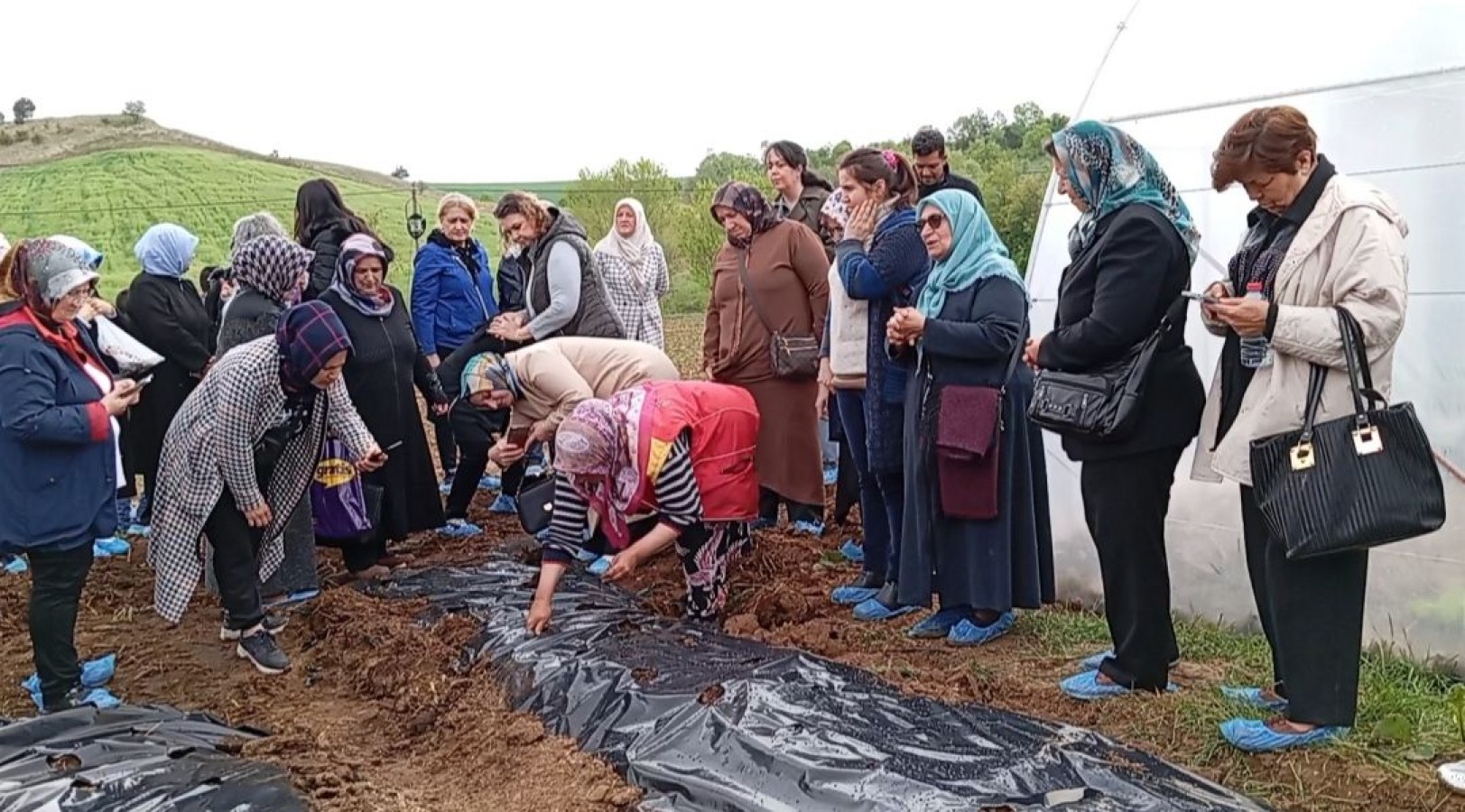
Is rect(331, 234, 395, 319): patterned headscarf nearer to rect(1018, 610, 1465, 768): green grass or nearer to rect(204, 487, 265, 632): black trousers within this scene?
rect(204, 487, 265, 632): black trousers

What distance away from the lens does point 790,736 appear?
8.89 feet

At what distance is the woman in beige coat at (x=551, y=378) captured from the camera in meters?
4.60

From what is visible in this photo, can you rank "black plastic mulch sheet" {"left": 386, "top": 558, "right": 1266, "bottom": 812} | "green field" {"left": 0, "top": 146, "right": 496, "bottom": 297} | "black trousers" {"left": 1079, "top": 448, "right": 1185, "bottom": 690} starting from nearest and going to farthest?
"black plastic mulch sheet" {"left": 386, "top": 558, "right": 1266, "bottom": 812} → "black trousers" {"left": 1079, "top": 448, "right": 1185, "bottom": 690} → "green field" {"left": 0, "top": 146, "right": 496, "bottom": 297}

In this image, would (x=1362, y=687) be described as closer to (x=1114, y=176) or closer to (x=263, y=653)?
(x=1114, y=176)

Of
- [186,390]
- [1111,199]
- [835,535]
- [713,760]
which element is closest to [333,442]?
[186,390]

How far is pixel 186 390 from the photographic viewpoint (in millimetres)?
5875

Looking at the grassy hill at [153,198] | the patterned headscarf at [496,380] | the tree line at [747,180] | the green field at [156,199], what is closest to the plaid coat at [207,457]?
the patterned headscarf at [496,380]

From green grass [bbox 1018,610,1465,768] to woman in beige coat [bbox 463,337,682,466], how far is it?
171 centimetres

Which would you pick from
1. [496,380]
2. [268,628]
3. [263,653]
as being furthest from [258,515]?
[496,380]

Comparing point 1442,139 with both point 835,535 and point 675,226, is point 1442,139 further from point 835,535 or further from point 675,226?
point 675,226

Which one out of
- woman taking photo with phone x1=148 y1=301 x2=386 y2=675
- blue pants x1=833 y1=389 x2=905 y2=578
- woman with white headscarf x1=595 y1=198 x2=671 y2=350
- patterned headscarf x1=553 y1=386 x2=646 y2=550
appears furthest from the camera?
woman with white headscarf x1=595 y1=198 x2=671 y2=350

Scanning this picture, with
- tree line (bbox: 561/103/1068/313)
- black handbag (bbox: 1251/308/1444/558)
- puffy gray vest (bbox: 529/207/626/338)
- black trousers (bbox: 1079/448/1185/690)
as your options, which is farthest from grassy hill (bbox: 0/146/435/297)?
black handbag (bbox: 1251/308/1444/558)

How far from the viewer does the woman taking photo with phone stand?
13.4 feet

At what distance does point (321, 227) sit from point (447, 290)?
3.46 ft
